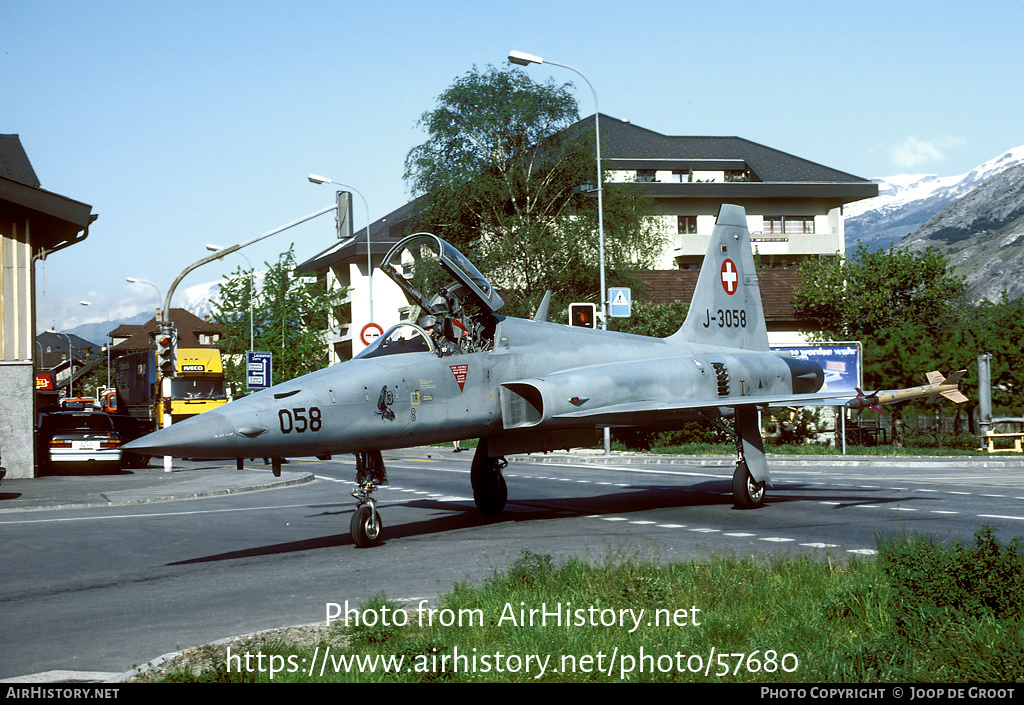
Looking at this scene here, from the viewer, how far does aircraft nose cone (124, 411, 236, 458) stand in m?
10.5

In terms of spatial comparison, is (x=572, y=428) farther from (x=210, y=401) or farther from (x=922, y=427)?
(x=210, y=401)

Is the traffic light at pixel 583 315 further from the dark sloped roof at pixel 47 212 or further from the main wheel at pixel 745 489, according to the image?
the dark sloped roof at pixel 47 212

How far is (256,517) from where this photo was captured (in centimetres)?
1755

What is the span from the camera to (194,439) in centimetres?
1065

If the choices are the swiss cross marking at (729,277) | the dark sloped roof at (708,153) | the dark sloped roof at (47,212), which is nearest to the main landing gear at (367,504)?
the swiss cross marking at (729,277)

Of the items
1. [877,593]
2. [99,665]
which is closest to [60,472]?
[99,665]

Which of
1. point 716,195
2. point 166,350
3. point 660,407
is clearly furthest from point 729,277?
point 716,195

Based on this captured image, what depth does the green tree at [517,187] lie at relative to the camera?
50156 mm

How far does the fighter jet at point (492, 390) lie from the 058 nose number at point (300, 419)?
0.01 meters

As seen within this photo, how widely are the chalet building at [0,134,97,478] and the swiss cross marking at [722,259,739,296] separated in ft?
62.1

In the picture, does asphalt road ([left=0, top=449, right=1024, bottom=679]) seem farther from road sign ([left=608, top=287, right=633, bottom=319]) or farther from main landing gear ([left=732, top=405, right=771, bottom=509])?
road sign ([left=608, top=287, right=633, bottom=319])

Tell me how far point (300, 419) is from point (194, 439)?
1328 mm

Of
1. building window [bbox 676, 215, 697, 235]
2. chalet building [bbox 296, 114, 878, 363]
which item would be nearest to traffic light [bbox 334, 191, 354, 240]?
chalet building [bbox 296, 114, 878, 363]

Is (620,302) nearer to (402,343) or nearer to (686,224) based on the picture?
(402,343)
